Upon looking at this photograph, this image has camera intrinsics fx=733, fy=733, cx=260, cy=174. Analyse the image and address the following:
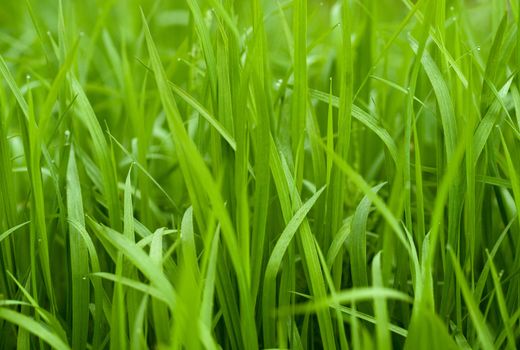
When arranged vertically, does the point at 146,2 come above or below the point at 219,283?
above

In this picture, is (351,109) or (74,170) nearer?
(351,109)

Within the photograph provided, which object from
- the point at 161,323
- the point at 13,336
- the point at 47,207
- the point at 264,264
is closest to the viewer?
the point at 161,323

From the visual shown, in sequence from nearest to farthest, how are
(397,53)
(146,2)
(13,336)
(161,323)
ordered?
1. (161,323)
2. (13,336)
3. (397,53)
4. (146,2)

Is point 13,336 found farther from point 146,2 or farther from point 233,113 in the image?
point 146,2

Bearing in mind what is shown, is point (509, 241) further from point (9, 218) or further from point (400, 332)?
point (9, 218)

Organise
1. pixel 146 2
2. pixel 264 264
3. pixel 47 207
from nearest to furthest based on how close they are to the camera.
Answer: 1. pixel 264 264
2. pixel 47 207
3. pixel 146 2

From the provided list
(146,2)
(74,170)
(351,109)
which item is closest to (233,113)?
(351,109)

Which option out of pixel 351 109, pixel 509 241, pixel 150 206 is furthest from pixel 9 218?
pixel 509 241

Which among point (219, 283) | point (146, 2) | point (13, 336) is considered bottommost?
point (13, 336)

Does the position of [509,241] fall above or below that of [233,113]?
below
